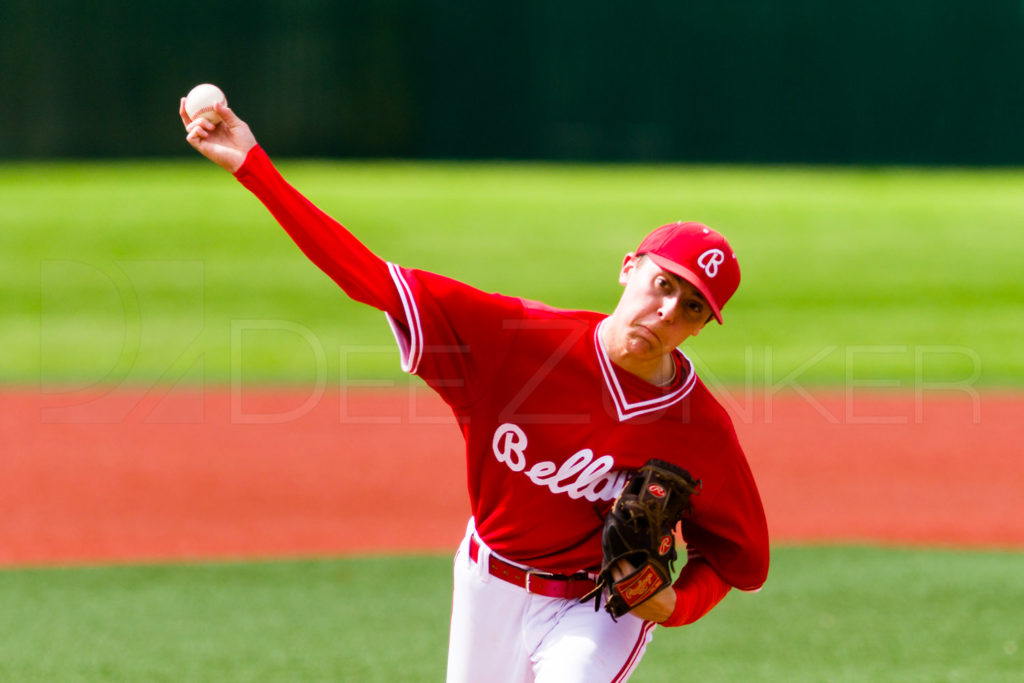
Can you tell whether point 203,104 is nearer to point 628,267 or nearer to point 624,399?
point 628,267

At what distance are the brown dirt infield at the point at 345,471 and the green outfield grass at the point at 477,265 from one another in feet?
5.15

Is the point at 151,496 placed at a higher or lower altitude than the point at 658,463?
lower

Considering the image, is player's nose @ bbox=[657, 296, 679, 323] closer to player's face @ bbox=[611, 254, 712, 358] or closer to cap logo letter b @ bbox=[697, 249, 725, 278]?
player's face @ bbox=[611, 254, 712, 358]

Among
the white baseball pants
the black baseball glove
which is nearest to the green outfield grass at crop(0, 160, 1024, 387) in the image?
the white baseball pants

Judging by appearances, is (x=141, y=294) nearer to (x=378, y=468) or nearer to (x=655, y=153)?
(x=378, y=468)

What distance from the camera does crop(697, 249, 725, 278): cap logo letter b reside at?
3203 millimetres

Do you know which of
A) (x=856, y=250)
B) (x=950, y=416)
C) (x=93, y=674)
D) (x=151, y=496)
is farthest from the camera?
(x=856, y=250)

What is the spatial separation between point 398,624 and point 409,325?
375cm

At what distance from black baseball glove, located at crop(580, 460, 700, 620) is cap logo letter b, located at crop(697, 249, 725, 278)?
1.74 ft

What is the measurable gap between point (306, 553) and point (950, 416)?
7.63m

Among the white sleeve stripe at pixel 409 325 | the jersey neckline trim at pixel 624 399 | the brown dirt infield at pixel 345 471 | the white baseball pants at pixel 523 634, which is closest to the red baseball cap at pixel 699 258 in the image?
the jersey neckline trim at pixel 624 399

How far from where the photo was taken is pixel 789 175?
1062 inches

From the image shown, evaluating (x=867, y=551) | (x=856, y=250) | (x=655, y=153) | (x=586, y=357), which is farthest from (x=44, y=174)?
(x=586, y=357)

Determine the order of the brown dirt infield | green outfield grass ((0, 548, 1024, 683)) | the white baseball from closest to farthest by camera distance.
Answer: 1. the white baseball
2. green outfield grass ((0, 548, 1024, 683))
3. the brown dirt infield
